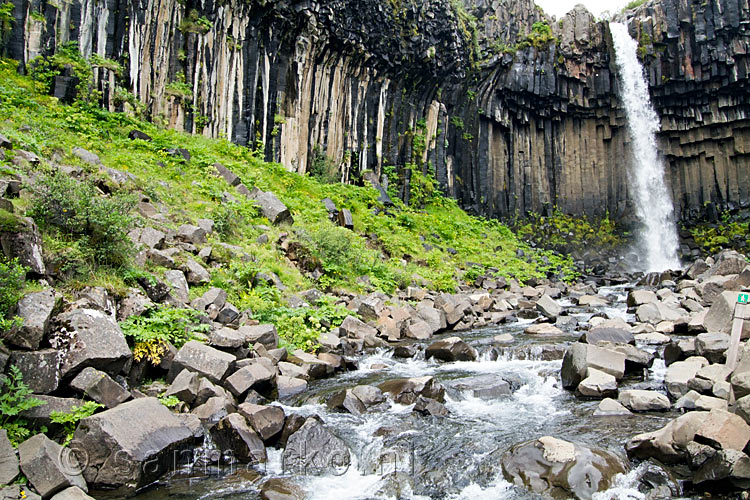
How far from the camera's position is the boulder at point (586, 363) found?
7608mm

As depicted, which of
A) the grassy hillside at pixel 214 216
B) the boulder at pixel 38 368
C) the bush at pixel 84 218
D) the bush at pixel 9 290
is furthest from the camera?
the grassy hillside at pixel 214 216

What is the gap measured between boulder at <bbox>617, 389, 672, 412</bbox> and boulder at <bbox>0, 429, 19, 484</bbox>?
6.84 metres

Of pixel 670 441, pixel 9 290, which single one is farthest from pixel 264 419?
pixel 670 441

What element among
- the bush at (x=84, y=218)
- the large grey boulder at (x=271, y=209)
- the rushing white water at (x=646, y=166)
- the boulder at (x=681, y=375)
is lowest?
the boulder at (x=681, y=375)

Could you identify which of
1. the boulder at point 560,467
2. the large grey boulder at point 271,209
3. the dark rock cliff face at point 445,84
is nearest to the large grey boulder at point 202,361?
the boulder at point 560,467

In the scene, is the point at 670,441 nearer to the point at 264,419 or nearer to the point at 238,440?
the point at 264,419

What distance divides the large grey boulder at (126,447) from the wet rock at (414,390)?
3.07 m

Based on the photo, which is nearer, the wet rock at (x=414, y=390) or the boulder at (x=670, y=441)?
the boulder at (x=670, y=441)

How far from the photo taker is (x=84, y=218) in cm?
738

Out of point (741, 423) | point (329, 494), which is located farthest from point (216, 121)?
point (741, 423)

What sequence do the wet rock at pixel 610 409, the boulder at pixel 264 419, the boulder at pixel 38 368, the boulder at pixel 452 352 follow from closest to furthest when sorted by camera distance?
the boulder at pixel 38 368, the boulder at pixel 264 419, the wet rock at pixel 610 409, the boulder at pixel 452 352

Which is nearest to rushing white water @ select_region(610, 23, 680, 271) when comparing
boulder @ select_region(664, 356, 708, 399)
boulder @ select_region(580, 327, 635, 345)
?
boulder @ select_region(580, 327, 635, 345)

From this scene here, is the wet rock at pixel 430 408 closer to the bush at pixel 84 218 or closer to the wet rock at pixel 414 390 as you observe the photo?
the wet rock at pixel 414 390

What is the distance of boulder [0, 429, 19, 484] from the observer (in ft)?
14.0
